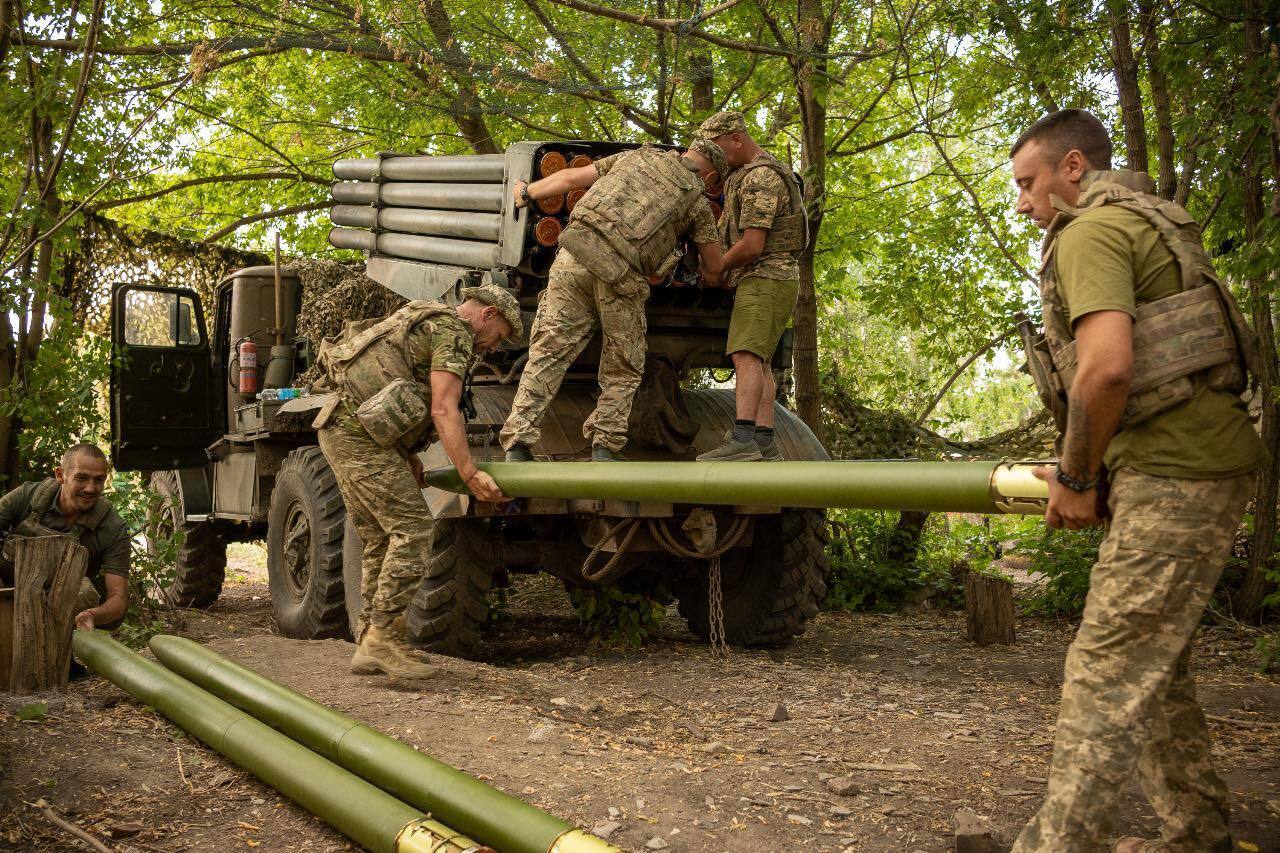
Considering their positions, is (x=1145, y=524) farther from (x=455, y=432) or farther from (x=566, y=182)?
(x=566, y=182)

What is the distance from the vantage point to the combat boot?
19.3 ft

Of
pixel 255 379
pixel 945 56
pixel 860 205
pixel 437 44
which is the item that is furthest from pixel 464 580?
pixel 860 205

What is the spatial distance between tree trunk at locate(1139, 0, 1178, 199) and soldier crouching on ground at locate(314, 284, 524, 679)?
4.50 metres

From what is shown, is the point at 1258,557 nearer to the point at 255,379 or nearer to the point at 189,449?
the point at 255,379

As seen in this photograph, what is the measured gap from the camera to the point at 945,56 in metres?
10.5

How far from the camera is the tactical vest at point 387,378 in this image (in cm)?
580

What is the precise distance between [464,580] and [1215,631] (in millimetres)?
4803

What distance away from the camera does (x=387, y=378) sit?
594cm

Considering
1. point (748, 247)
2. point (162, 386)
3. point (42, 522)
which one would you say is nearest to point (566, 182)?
point (748, 247)

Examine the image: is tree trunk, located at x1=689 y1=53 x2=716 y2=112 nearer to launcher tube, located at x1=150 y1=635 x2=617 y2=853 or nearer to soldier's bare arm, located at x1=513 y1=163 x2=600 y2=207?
soldier's bare arm, located at x1=513 y1=163 x2=600 y2=207

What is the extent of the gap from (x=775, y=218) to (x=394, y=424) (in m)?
2.37

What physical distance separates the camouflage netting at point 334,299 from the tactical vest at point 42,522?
2.70 m

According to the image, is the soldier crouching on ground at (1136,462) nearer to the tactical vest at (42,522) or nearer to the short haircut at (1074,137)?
the short haircut at (1074,137)

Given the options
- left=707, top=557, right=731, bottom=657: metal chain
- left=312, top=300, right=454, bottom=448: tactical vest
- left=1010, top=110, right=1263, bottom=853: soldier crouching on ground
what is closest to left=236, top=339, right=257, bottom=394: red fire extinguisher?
left=312, top=300, right=454, bottom=448: tactical vest
